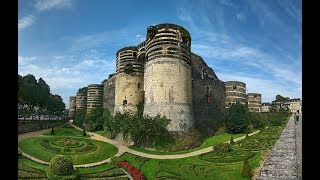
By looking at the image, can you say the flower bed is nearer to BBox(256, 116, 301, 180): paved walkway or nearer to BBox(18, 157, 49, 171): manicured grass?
BBox(18, 157, 49, 171): manicured grass

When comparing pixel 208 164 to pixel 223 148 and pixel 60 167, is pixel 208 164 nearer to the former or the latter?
pixel 223 148

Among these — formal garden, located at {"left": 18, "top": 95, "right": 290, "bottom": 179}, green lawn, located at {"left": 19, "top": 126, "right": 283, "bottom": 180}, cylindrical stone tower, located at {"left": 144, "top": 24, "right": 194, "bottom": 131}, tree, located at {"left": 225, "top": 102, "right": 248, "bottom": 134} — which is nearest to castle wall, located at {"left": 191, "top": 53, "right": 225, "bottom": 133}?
tree, located at {"left": 225, "top": 102, "right": 248, "bottom": 134}

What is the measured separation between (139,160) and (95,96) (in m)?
36.4

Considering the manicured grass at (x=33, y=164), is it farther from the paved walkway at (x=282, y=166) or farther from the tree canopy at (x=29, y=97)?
the tree canopy at (x=29, y=97)

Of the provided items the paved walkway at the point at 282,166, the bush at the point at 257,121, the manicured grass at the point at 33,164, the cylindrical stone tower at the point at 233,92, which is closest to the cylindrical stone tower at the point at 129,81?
the cylindrical stone tower at the point at 233,92

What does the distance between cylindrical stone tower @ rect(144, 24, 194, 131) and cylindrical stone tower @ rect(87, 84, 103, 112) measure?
2780cm

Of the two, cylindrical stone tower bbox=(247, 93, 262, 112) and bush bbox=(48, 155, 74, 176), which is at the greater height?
cylindrical stone tower bbox=(247, 93, 262, 112)

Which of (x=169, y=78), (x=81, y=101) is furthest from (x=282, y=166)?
(x=81, y=101)

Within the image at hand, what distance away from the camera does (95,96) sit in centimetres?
6272

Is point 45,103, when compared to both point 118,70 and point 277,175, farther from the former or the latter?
point 277,175

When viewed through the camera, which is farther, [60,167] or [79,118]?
[79,118]

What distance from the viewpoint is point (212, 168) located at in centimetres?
2480

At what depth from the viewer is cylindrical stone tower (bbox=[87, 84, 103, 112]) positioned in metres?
62.2
